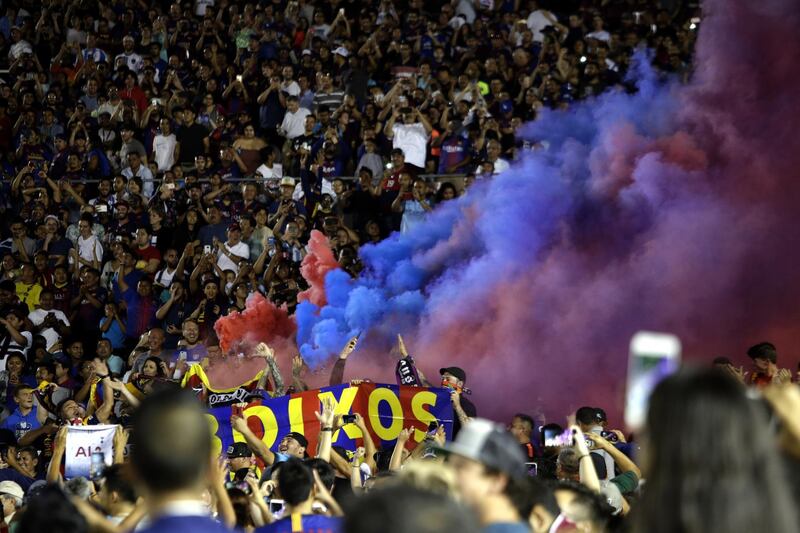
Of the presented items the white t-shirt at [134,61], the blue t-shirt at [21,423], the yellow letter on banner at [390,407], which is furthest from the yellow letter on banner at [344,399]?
Result: the white t-shirt at [134,61]

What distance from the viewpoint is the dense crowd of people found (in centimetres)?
1039

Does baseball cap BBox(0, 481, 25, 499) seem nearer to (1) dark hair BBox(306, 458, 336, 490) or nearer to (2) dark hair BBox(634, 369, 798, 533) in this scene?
(1) dark hair BBox(306, 458, 336, 490)

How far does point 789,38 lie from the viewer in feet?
37.9

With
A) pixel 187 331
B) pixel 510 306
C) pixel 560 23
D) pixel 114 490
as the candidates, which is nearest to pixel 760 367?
pixel 510 306

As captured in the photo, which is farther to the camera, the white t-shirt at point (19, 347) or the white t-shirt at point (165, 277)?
the white t-shirt at point (165, 277)

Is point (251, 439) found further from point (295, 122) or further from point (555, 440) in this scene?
point (295, 122)

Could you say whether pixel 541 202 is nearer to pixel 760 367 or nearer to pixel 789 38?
pixel 789 38

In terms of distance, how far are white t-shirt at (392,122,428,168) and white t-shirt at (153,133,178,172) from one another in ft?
9.70

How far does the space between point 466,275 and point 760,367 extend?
4432mm

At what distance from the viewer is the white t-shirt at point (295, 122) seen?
47.5 ft

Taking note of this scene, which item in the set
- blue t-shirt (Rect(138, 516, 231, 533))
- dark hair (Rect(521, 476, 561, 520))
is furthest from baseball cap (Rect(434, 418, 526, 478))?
blue t-shirt (Rect(138, 516, 231, 533))

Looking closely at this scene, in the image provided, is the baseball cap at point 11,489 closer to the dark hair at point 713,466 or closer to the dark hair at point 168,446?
the dark hair at point 168,446

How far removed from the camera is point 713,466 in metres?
2.41

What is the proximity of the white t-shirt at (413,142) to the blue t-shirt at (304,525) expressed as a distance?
9321mm
